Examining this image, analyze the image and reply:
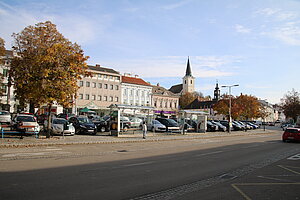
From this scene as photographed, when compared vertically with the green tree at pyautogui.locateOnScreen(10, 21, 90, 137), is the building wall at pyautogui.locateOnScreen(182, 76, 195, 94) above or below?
above

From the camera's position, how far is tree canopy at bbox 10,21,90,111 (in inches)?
736

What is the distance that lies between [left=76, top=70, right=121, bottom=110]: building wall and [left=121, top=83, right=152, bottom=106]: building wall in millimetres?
2131

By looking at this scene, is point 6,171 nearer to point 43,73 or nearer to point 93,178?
point 93,178

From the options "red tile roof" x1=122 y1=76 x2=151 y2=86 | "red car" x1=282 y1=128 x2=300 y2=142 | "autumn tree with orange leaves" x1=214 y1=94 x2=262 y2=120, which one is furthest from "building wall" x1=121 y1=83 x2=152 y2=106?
"red car" x1=282 y1=128 x2=300 y2=142

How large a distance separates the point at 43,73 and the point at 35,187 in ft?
43.3

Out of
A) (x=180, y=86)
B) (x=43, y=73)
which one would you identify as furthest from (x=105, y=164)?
(x=180, y=86)

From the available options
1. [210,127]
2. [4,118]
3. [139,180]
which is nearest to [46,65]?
[139,180]

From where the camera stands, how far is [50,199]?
577 centimetres

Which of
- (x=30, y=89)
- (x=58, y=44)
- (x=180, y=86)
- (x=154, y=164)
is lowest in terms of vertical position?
(x=154, y=164)

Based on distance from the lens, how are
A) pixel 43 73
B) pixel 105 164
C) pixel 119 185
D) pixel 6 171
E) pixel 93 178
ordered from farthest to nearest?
pixel 43 73 < pixel 105 164 < pixel 6 171 < pixel 93 178 < pixel 119 185

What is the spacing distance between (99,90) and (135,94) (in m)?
12.8

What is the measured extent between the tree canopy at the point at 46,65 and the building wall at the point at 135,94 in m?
55.0

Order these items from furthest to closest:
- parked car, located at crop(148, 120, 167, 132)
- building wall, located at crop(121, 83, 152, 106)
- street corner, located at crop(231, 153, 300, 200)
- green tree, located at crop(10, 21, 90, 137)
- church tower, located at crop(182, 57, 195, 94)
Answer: church tower, located at crop(182, 57, 195, 94) → building wall, located at crop(121, 83, 152, 106) → parked car, located at crop(148, 120, 167, 132) → green tree, located at crop(10, 21, 90, 137) → street corner, located at crop(231, 153, 300, 200)

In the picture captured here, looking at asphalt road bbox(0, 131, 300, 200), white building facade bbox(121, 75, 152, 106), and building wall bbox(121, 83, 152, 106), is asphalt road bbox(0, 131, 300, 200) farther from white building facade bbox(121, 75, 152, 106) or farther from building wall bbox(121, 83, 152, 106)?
building wall bbox(121, 83, 152, 106)
